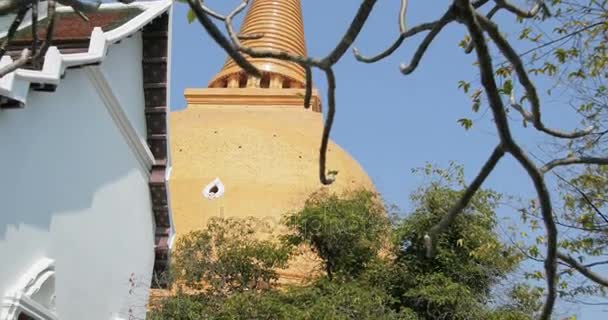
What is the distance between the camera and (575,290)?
281 inches

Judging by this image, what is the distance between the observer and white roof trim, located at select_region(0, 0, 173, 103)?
6.41 metres

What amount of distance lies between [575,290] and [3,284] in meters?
4.68

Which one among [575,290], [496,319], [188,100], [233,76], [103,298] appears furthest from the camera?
[233,76]

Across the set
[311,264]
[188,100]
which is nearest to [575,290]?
[311,264]

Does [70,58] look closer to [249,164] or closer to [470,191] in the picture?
[470,191]

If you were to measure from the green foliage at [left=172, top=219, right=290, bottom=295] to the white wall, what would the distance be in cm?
80

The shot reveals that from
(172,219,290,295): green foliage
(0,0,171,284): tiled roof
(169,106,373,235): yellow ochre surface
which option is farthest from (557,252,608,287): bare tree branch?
(169,106,373,235): yellow ochre surface

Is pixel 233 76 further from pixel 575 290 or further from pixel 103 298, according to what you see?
pixel 575 290

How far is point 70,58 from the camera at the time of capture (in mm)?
7480

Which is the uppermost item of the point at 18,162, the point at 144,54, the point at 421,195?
the point at 144,54

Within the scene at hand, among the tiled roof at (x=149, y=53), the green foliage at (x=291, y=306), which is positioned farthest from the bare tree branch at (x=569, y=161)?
the green foliage at (x=291, y=306)

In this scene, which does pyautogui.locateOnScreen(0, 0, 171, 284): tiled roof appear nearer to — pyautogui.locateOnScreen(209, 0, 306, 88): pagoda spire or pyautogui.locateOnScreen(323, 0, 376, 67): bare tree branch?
pyautogui.locateOnScreen(323, 0, 376, 67): bare tree branch

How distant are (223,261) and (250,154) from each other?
20.7 feet

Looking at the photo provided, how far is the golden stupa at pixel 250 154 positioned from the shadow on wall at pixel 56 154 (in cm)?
590
